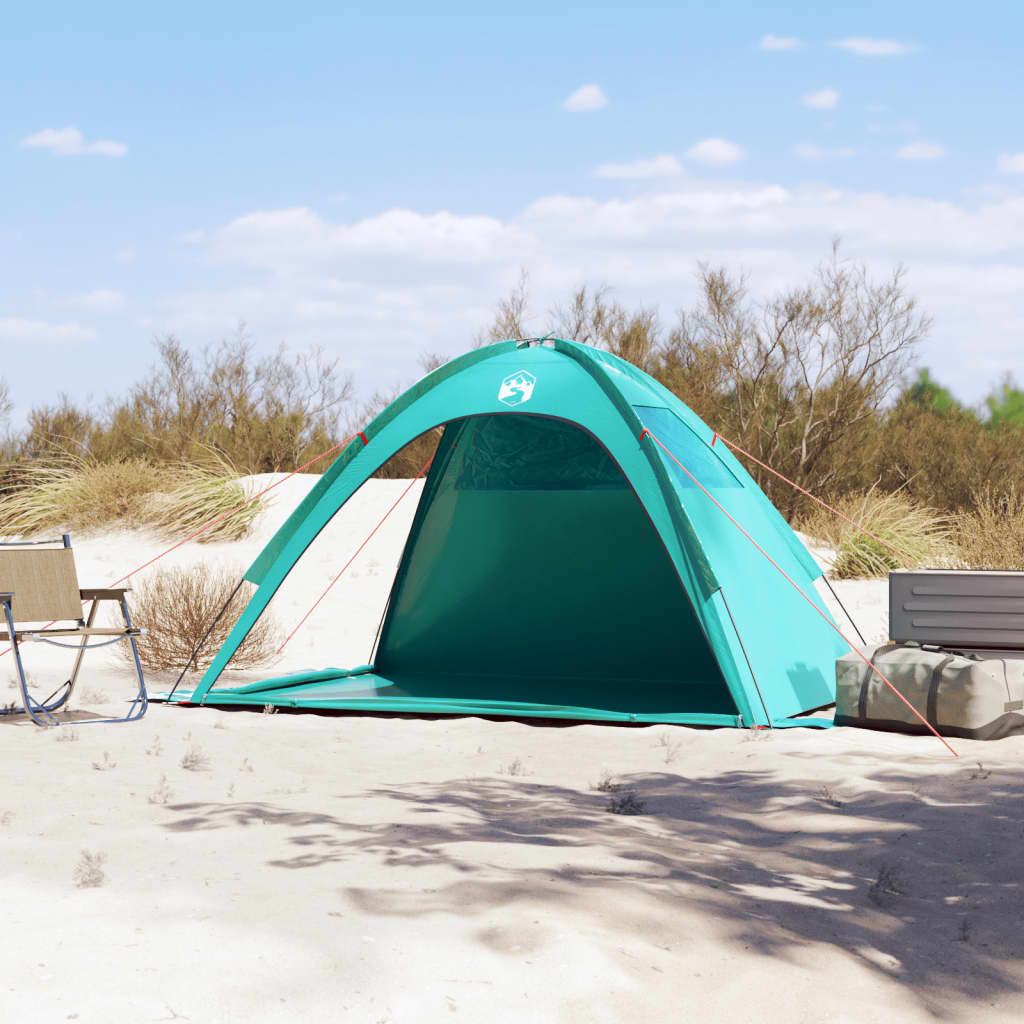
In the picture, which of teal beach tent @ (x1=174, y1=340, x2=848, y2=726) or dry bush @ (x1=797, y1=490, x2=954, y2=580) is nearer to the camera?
teal beach tent @ (x1=174, y1=340, x2=848, y2=726)

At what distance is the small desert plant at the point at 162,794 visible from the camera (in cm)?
394

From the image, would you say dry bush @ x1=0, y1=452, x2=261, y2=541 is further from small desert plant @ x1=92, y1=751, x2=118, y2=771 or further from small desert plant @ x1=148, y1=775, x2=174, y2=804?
small desert plant @ x1=148, y1=775, x2=174, y2=804

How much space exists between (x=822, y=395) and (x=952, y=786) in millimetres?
12797

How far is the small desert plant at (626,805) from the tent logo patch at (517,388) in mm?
2480

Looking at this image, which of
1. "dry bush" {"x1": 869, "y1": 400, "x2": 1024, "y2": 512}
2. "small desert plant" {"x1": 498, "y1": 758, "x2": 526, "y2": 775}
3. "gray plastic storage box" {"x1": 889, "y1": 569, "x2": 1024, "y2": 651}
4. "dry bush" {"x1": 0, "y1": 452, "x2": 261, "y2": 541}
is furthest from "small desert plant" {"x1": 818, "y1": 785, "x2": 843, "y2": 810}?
"dry bush" {"x1": 869, "y1": 400, "x2": 1024, "y2": 512}

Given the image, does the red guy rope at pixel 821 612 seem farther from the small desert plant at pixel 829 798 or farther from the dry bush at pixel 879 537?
the dry bush at pixel 879 537

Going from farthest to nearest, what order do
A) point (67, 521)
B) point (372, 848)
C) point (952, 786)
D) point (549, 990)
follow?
point (67, 521), point (952, 786), point (372, 848), point (549, 990)

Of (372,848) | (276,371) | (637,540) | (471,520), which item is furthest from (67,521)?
(372,848)

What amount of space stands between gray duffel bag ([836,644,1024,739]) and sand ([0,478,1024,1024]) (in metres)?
0.12

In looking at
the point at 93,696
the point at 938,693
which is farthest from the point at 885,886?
the point at 93,696

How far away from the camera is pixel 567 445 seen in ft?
24.5

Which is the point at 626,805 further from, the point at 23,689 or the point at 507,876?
the point at 23,689

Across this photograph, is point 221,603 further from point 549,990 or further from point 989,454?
point 989,454

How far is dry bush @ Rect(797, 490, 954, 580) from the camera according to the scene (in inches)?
469
